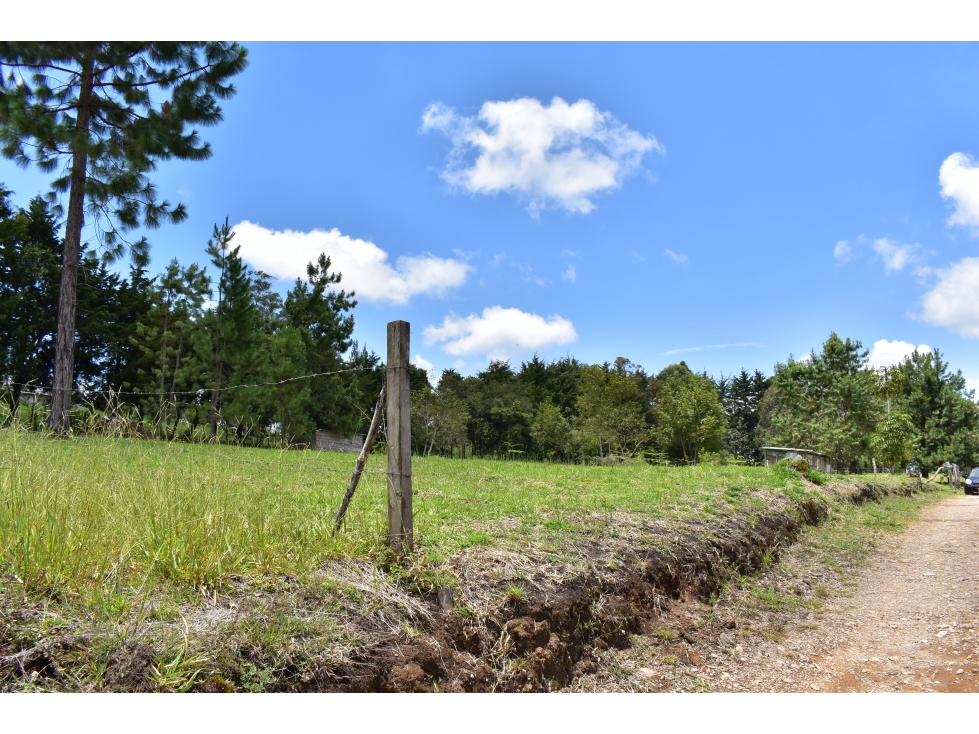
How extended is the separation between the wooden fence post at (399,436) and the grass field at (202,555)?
0.13m

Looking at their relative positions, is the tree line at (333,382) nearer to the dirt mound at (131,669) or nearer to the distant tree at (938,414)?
the distant tree at (938,414)

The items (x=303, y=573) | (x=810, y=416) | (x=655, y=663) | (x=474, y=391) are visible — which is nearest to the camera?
(x=303, y=573)

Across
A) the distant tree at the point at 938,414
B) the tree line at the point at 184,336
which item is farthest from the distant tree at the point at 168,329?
the distant tree at the point at 938,414

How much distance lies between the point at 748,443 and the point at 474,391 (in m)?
29.0

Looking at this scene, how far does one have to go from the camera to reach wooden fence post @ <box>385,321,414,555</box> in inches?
150

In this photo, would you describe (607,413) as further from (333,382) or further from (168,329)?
(168,329)

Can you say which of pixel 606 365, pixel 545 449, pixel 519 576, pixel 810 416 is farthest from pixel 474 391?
pixel 519 576

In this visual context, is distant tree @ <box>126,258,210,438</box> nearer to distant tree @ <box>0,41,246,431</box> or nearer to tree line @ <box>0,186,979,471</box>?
tree line @ <box>0,186,979,471</box>

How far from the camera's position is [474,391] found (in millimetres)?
38406

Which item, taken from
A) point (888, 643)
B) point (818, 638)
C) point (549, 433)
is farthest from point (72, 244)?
point (549, 433)

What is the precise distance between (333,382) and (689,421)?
61.4ft

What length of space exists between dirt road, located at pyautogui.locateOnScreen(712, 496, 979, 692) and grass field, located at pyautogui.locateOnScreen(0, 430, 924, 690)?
145 centimetres

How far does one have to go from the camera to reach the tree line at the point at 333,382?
821 inches

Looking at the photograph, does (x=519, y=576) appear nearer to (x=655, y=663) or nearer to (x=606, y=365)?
(x=655, y=663)
